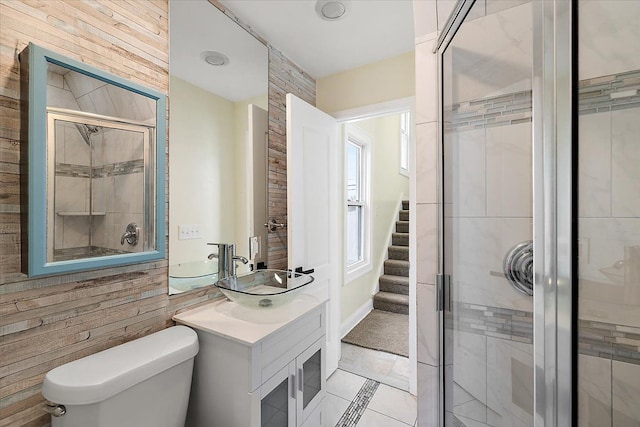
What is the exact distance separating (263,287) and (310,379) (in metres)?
0.54

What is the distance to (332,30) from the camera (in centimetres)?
172

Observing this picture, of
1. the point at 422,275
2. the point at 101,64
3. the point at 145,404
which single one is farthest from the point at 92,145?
the point at 422,275

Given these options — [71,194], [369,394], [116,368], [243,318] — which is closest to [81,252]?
[71,194]

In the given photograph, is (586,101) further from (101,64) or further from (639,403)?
(101,64)

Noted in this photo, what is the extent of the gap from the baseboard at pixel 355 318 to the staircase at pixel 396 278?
5.9 inches

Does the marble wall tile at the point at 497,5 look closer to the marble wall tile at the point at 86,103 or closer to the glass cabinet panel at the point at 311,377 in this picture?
the marble wall tile at the point at 86,103

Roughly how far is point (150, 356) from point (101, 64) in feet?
3.60

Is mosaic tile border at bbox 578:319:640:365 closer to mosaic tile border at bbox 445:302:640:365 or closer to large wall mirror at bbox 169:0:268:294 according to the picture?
mosaic tile border at bbox 445:302:640:365

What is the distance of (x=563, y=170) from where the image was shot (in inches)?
23.5

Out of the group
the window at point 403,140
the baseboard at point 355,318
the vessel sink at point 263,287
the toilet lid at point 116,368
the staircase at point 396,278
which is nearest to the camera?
the toilet lid at point 116,368

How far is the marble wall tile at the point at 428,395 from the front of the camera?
1.15 metres

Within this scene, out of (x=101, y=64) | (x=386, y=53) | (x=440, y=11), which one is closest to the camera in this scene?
(x=101, y=64)

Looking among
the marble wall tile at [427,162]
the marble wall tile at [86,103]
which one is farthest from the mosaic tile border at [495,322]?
the marble wall tile at [86,103]

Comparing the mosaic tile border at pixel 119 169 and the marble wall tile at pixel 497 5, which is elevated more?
the marble wall tile at pixel 497 5
